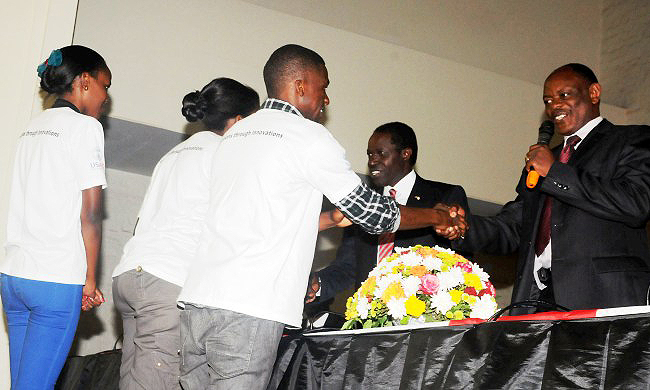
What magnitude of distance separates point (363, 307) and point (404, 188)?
163cm

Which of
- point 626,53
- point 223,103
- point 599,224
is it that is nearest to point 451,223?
point 599,224

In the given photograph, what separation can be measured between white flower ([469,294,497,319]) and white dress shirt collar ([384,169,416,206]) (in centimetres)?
160

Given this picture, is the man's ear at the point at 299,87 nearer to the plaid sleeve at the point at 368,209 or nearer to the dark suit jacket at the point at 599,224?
the plaid sleeve at the point at 368,209

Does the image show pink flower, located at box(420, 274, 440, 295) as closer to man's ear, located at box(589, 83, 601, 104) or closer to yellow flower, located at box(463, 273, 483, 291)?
yellow flower, located at box(463, 273, 483, 291)

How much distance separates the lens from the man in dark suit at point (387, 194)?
406cm

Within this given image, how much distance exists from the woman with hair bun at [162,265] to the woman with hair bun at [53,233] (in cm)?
18

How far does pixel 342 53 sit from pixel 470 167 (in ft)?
4.32

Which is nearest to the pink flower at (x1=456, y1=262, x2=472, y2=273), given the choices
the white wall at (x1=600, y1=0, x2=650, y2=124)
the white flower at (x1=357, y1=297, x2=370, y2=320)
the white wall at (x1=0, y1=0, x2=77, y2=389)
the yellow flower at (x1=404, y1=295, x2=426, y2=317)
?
the yellow flower at (x1=404, y1=295, x2=426, y2=317)

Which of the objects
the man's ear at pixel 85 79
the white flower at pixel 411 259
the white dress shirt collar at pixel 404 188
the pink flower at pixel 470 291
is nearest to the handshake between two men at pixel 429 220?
the white flower at pixel 411 259

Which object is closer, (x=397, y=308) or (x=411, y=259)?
(x=397, y=308)

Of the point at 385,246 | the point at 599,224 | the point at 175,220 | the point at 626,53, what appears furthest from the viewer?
the point at 626,53

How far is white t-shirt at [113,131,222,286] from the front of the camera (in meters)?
2.96

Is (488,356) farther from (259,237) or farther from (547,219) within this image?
(547,219)

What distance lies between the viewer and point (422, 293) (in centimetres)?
258
